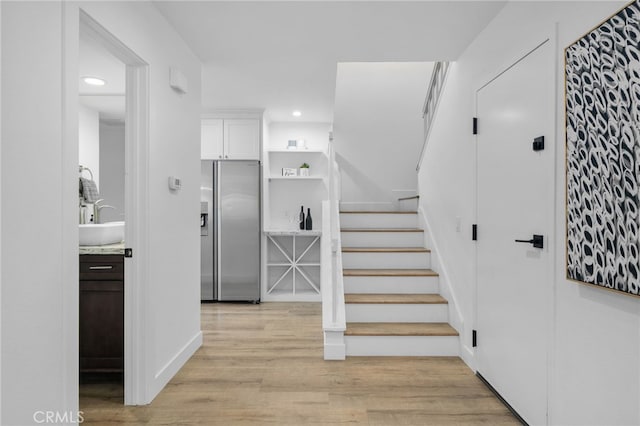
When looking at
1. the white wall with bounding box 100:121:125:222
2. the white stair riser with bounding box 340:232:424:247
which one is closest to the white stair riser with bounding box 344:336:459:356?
the white stair riser with bounding box 340:232:424:247

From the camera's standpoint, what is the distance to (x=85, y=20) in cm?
172

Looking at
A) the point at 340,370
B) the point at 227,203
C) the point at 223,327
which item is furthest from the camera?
the point at 227,203

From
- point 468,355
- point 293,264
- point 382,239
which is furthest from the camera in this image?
point 293,264

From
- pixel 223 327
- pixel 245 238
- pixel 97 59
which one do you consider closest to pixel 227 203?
pixel 245 238

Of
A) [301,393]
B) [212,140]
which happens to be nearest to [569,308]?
[301,393]

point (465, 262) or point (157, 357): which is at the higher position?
point (465, 262)

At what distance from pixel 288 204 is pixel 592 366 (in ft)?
13.8

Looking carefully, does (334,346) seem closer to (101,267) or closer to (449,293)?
(449,293)

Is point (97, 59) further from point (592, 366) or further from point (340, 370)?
point (592, 366)

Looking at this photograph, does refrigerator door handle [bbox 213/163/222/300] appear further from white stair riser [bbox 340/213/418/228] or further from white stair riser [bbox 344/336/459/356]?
white stair riser [bbox 344/336/459/356]

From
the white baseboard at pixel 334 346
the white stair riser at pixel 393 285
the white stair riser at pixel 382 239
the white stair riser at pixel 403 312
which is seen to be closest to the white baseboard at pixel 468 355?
the white stair riser at pixel 403 312

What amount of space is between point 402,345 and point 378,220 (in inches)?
67.1

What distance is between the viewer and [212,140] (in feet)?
15.9

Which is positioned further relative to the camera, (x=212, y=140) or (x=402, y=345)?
(x=212, y=140)
